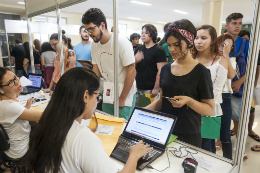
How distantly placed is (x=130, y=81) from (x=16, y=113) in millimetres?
973

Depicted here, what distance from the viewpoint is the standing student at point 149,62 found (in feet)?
7.88

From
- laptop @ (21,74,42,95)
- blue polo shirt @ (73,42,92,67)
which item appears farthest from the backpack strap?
laptop @ (21,74,42,95)

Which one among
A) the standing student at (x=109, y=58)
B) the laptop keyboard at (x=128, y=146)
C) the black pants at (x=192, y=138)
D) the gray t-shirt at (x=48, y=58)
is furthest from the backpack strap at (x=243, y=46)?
the gray t-shirt at (x=48, y=58)

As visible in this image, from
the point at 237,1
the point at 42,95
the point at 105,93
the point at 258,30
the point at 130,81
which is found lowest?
the point at 42,95

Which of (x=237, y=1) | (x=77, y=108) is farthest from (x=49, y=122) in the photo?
(x=237, y=1)

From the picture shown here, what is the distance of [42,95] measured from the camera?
8.48 ft

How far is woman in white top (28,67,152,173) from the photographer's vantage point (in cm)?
A: 74

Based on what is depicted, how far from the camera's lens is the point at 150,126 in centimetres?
118

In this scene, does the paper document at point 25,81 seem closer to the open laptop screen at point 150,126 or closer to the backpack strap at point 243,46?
the open laptop screen at point 150,126

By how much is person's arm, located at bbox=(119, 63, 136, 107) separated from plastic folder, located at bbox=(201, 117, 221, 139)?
2.27ft

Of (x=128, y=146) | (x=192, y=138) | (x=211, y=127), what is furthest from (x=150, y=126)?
(x=211, y=127)

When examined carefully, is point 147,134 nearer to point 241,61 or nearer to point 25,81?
point 241,61

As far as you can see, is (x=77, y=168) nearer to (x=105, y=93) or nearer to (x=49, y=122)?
(x=49, y=122)

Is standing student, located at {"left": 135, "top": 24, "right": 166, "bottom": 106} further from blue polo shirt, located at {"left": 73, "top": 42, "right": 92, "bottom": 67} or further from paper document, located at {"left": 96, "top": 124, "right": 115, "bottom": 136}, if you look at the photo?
paper document, located at {"left": 96, "top": 124, "right": 115, "bottom": 136}
